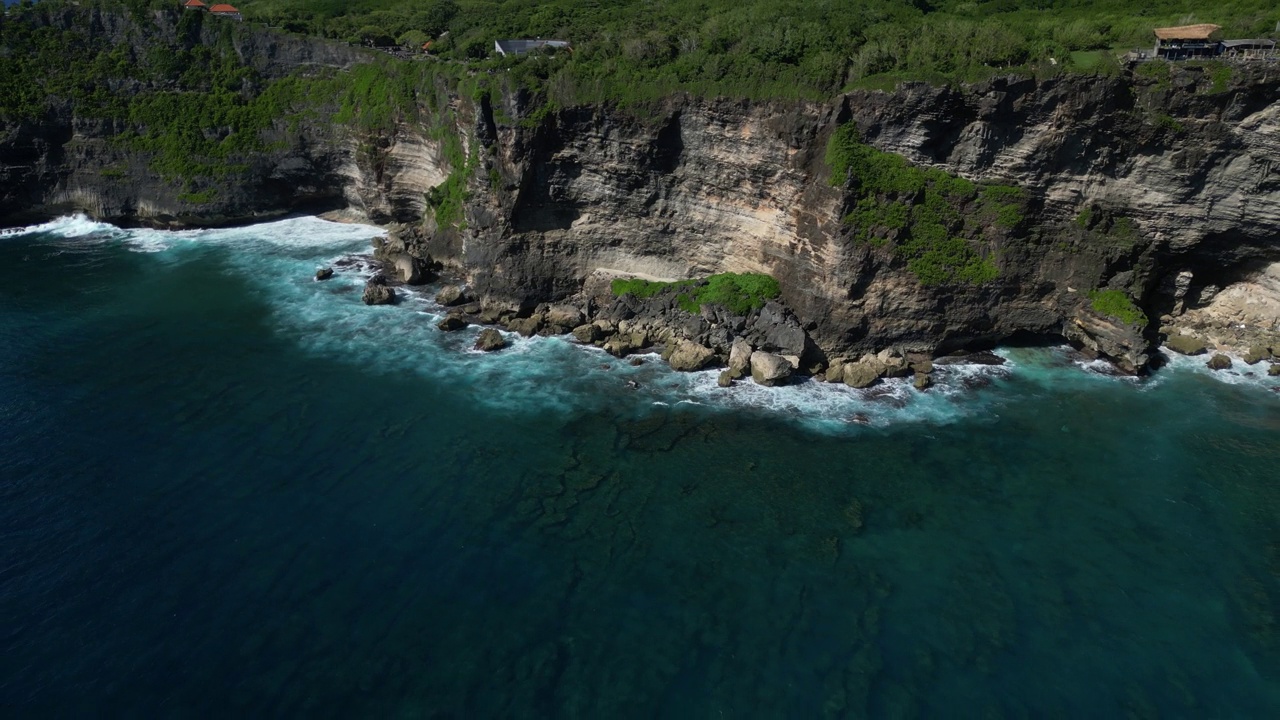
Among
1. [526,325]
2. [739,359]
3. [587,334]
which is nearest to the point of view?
[739,359]

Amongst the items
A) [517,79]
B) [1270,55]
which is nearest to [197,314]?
[517,79]

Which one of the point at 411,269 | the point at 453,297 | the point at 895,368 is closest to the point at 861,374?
the point at 895,368

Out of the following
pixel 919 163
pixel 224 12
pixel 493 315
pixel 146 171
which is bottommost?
pixel 493 315

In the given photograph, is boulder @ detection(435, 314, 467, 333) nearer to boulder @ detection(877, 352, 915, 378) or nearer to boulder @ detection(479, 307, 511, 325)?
boulder @ detection(479, 307, 511, 325)

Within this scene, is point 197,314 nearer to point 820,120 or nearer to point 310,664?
point 310,664

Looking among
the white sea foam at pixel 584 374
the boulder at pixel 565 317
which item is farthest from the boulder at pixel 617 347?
the boulder at pixel 565 317

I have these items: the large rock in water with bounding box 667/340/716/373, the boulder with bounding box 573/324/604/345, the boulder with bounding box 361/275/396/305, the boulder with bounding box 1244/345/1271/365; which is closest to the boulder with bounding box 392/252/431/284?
the boulder with bounding box 361/275/396/305

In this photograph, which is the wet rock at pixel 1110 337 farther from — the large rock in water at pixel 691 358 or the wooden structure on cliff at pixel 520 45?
the wooden structure on cliff at pixel 520 45

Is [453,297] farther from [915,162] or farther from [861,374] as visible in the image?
[915,162]
